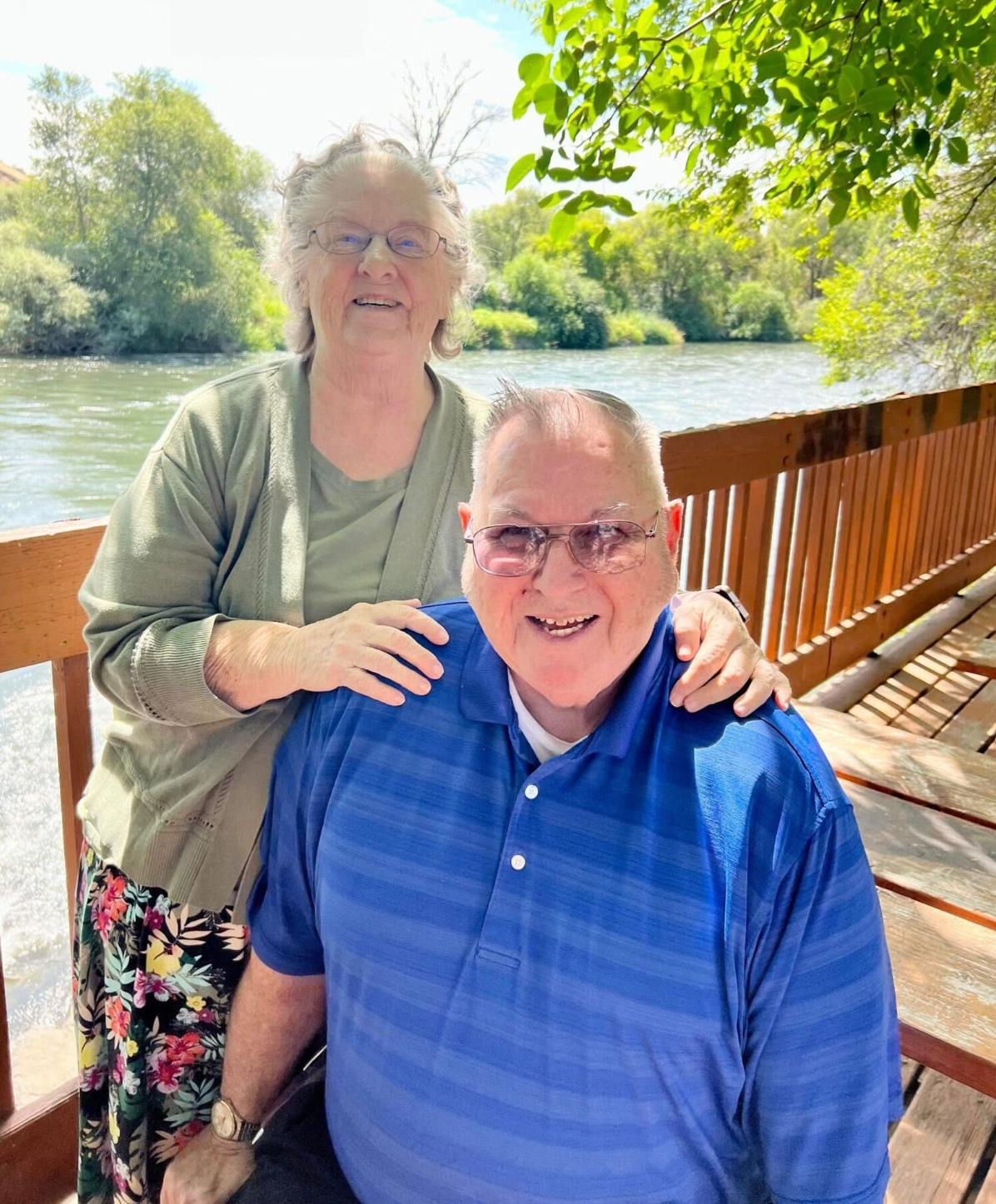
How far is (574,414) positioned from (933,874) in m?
1.03

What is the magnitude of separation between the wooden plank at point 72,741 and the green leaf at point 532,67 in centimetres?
208

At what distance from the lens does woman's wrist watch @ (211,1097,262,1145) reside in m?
1.23

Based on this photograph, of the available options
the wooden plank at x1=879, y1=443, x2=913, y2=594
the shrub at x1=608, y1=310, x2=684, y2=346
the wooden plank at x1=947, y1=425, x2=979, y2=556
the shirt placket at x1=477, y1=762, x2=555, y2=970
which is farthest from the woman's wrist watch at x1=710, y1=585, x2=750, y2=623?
the shrub at x1=608, y1=310, x2=684, y2=346

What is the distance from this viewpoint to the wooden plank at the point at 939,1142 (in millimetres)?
1404

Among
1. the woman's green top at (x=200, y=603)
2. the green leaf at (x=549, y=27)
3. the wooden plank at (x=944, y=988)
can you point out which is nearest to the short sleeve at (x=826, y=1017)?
the wooden plank at (x=944, y=988)

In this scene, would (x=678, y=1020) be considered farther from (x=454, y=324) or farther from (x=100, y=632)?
(x=454, y=324)

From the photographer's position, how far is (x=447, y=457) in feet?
4.51

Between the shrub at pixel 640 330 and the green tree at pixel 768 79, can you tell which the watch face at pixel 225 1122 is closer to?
the green tree at pixel 768 79

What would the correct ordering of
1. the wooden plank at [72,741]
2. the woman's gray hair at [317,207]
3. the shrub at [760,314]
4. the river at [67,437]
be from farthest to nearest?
the shrub at [760,314] < the river at [67,437] < the wooden plank at [72,741] < the woman's gray hair at [317,207]

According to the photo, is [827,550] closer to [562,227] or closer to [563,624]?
[562,227]

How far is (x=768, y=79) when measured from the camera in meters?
2.77

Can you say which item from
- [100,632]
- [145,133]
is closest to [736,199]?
[100,632]

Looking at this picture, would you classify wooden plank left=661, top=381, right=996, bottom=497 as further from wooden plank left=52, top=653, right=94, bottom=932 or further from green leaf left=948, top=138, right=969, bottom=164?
wooden plank left=52, top=653, right=94, bottom=932

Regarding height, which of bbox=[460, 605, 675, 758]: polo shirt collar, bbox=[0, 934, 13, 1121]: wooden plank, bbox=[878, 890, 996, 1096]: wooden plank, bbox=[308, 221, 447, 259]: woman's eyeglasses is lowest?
bbox=[0, 934, 13, 1121]: wooden plank
